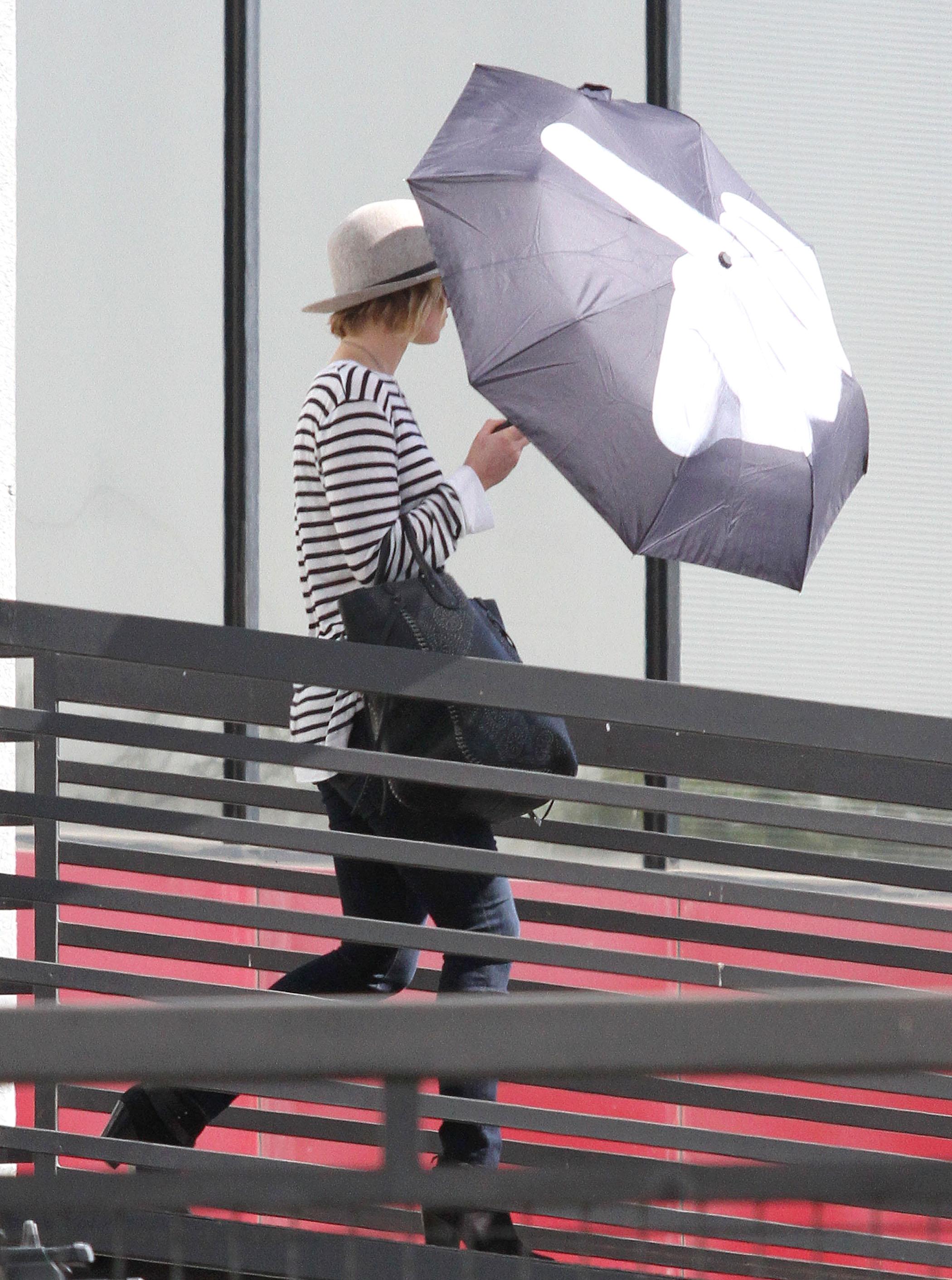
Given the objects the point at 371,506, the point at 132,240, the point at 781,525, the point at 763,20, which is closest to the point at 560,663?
the point at 132,240

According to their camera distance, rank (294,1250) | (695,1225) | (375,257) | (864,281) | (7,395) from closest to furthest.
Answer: (294,1250) → (695,1225) → (375,257) → (7,395) → (864,281)

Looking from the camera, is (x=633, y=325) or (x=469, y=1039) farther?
(x=633, y=325)

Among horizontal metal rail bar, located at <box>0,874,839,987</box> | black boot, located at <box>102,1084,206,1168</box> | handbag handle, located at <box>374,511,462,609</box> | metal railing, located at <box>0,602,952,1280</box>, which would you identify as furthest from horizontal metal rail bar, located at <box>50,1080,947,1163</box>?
handbag handle, located at <box>374,511,462,609</box>

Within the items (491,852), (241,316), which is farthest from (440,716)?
(241,316)

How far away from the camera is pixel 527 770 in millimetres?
3293

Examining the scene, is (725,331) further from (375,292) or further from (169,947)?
(169,947)

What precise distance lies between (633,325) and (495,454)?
1.10 feet

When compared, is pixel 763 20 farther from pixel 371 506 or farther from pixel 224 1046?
pixel 224 1046

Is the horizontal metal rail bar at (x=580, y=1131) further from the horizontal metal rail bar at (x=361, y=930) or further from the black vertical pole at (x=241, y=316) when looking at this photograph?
the black vertical pole at (x=241, y=316)

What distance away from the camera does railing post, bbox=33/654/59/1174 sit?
343cm

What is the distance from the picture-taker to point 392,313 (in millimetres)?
3400

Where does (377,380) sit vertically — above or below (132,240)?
below

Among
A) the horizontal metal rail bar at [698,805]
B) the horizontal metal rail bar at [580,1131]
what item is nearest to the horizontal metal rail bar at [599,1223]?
the horizontal metal rail bar at [580,1131]

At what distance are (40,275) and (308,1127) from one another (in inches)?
132
